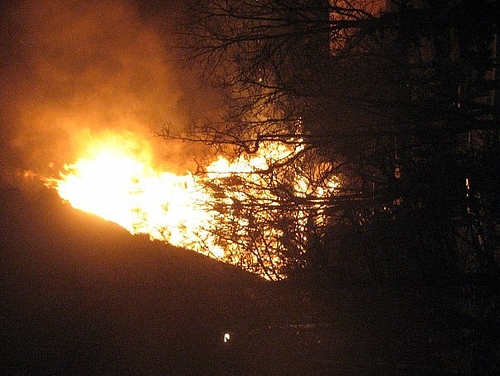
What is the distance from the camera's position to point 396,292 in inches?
312

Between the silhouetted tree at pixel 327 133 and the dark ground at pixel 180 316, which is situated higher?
the silhouetted tree at pixel 327 133

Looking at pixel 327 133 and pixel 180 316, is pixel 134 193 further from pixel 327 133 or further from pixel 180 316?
pixel 327 133

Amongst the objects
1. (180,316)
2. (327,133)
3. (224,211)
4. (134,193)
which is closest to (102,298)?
(180,316)

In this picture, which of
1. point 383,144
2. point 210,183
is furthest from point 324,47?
point 210,183

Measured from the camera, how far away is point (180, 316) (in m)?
10.3

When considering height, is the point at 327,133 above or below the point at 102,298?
above

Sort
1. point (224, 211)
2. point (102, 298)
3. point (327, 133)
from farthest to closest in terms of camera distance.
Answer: point (102, 298) → point (224, 211) → point (327, 133)

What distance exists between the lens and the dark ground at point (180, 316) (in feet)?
25.9

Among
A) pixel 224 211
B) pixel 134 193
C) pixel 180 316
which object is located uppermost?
pixel 134 193

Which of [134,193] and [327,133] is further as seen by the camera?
[134,193]

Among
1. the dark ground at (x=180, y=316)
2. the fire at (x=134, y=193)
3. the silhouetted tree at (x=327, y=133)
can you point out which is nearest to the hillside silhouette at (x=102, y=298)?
the dark ground at (x=180, y=316)

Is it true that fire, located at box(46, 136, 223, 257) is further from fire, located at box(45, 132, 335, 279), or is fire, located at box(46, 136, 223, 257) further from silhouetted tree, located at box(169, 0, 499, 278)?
silhouetted tree, located at box(169, 0, 499, 278)

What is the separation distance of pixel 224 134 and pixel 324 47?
199 centimetres

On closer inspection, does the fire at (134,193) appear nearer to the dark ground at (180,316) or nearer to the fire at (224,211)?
the fire at (224,211)
